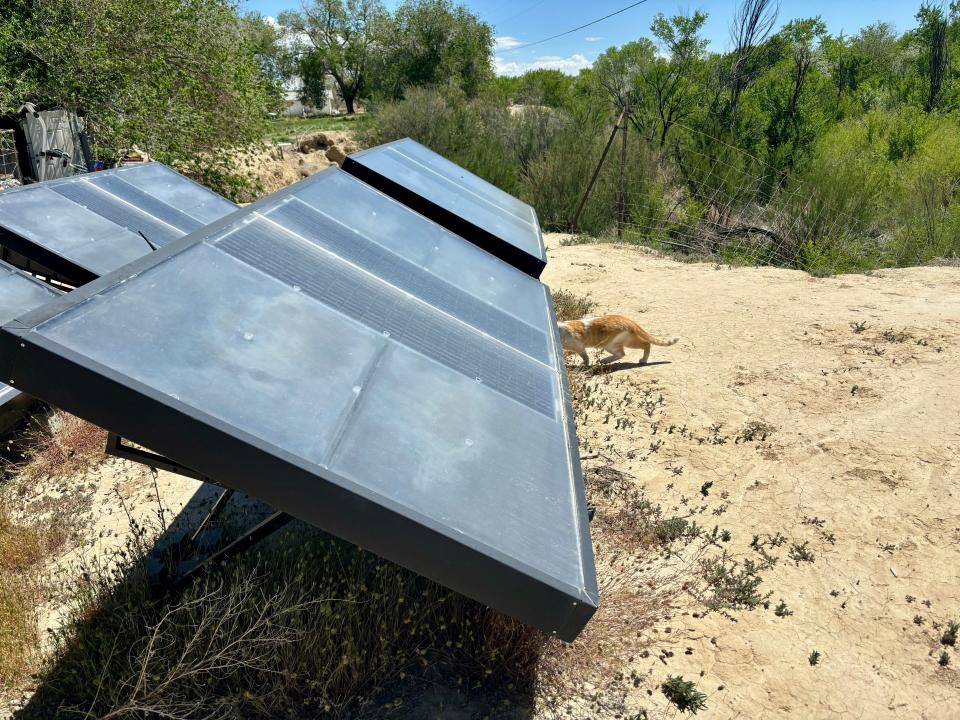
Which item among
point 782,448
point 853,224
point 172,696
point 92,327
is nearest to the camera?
point 92,327

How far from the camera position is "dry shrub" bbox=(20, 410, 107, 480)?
5.12 meters

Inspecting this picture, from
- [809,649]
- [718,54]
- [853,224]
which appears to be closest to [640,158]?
[853,224]

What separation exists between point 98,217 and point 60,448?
5.84 feet

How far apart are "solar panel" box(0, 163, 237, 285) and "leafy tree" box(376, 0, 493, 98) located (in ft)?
127

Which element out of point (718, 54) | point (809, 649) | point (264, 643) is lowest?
point (809, 649)

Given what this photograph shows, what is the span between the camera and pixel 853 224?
1322cm

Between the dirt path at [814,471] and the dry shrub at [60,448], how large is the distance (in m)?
3.82

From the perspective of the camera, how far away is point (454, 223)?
512 cm

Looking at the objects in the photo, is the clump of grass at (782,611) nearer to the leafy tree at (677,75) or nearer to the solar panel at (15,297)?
the solar panel at (15,297)

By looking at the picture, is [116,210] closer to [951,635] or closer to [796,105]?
[951,635]

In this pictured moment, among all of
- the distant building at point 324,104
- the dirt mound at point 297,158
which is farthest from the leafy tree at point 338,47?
the dirt mound at point 297,158

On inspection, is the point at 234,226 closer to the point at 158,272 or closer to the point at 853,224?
the point at 158,272

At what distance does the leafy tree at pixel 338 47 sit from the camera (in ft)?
184

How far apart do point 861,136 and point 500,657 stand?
1743cm
